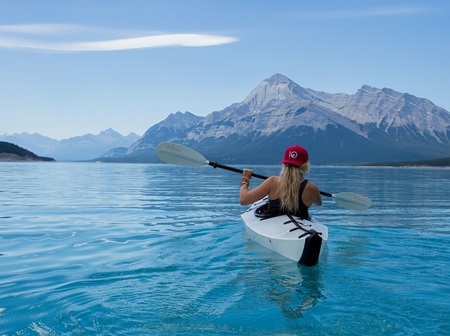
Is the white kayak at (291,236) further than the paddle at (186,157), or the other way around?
the paddle at (186,157)

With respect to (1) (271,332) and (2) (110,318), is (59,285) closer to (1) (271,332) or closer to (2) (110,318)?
(2) (110,318)

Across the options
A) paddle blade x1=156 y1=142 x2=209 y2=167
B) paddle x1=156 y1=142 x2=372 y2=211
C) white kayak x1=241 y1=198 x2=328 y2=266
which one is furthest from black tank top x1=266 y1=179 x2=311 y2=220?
paddle blade x1=156 y1=142 x2=209 y2=167

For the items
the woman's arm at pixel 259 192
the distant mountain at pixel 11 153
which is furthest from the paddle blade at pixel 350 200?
the distant mountain at pixel 11 153

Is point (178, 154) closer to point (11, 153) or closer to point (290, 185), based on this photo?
point (290, 185)

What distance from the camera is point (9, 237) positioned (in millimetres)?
13375

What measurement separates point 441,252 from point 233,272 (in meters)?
5.69

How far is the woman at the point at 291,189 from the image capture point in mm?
9188

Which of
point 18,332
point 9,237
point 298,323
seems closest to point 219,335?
point 298,323

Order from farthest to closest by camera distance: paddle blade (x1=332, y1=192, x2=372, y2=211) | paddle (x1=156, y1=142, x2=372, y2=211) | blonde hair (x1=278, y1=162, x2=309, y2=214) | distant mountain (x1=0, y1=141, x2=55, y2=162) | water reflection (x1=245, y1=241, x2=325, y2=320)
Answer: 1. distant mountain (x1=0, y1=141, x2=55, y2=162)
2. paddle blade (x1=332, y1=192, x2=372, y2=211)
3. paddle (x1=156, y1=142, x2=372, y2=211)
4. blonde hair (x1=278, y1=162, x2=309, y2=214)
5. water reflection (x1=245, y1=241, x2=325, y2=320)

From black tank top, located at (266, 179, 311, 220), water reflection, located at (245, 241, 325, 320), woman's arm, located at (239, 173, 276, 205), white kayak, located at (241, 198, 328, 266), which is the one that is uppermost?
woman's arm, located at (239, 173, 276, 205)

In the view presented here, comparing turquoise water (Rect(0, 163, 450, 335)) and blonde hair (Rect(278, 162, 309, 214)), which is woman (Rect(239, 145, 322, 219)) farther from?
turquoise water (Rect(0, 163, 450, 335))

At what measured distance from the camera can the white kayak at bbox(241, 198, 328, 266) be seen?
867 cm

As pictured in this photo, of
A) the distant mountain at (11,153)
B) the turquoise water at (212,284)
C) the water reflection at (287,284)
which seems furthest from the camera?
the distant mountain at (11,153)

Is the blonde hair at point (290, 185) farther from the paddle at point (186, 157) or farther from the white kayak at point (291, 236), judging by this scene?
the paddle at point (186, 157)
